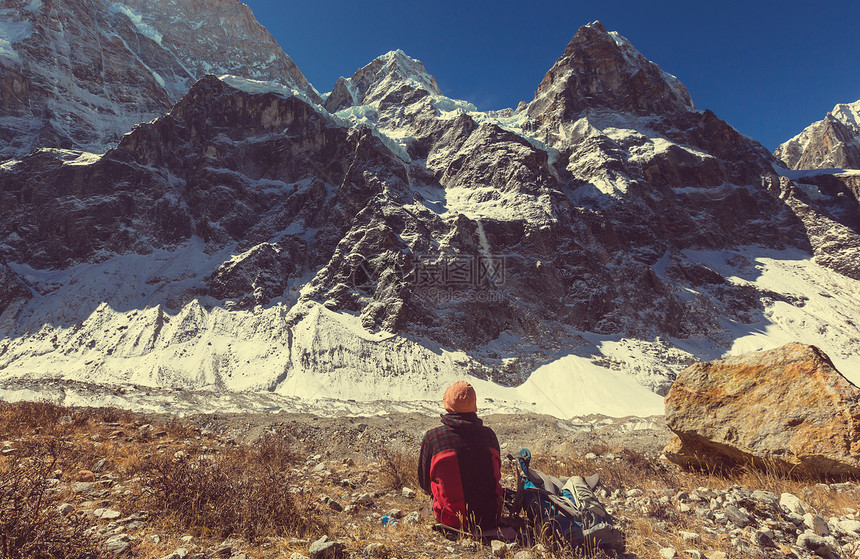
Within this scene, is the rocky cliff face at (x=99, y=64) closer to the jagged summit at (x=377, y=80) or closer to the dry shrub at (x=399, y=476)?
the jagged summit at (x=377, y=80)

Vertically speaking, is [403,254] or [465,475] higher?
[403,254]

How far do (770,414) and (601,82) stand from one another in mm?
94610

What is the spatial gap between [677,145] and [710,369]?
81194 mm

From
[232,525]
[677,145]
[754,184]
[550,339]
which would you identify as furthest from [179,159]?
[754,184]

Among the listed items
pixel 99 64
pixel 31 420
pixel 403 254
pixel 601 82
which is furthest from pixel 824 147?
pixel 99 64

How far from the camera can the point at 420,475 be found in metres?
3.91

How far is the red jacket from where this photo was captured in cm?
363

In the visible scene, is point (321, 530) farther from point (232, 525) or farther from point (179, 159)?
point (179, 159)

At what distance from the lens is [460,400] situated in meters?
3.76

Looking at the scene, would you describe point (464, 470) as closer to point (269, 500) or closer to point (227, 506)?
point (269, 500)

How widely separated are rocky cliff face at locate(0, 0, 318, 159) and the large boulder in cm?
8588

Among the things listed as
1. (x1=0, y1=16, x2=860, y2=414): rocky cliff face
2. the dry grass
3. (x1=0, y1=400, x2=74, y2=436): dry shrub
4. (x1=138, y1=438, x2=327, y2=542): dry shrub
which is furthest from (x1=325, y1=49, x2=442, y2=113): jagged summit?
(x1=138, y1=438, x2=327, y2=542): dry shrub

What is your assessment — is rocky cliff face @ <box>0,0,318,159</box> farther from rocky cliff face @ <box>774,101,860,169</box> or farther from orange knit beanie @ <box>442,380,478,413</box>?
rocky cliff face @ <box>774,101,860,169</box>

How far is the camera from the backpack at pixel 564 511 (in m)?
3.35
